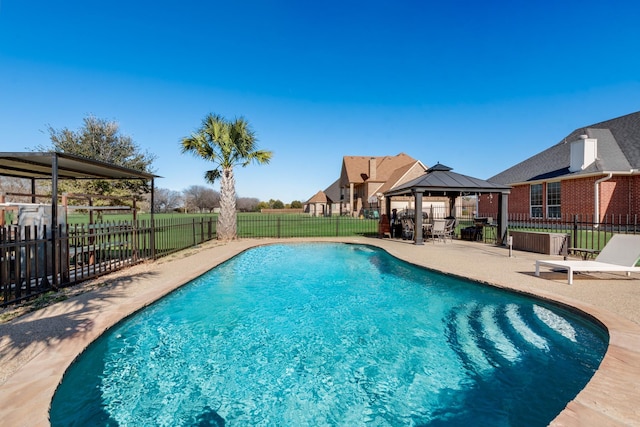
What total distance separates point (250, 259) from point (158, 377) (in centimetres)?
820

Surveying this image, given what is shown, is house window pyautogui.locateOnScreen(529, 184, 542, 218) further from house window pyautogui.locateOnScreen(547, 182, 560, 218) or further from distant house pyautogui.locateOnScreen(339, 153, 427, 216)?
distant house pyautogui.locateOnScreen(339, 153, 427, 216)

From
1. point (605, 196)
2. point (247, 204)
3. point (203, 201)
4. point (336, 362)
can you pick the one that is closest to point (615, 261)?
point (336, 362)

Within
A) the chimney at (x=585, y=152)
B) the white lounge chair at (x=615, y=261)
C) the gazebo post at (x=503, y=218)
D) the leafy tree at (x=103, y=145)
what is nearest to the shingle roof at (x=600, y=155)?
the chimney at (x=585, y=152)

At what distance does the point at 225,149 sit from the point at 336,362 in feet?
45.0

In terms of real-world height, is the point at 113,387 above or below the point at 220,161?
below

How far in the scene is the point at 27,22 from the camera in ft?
38.2

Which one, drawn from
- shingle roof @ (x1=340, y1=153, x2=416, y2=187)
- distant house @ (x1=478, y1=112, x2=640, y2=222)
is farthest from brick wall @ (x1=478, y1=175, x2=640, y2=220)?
shingle roof @ (x1=340, y1=153, x2=416, y2=187)

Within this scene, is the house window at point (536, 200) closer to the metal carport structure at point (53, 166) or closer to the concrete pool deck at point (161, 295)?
the concrete pool deck at point (161, 295)

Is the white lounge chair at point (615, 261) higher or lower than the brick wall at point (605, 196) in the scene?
lower

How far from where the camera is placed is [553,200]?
19484 mm

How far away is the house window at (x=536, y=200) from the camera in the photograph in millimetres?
20641

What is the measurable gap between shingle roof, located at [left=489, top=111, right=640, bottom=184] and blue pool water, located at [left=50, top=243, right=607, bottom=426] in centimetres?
1642

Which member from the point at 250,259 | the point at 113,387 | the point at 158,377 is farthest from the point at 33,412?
the point at 250,259

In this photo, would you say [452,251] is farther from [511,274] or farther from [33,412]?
[33,412]
